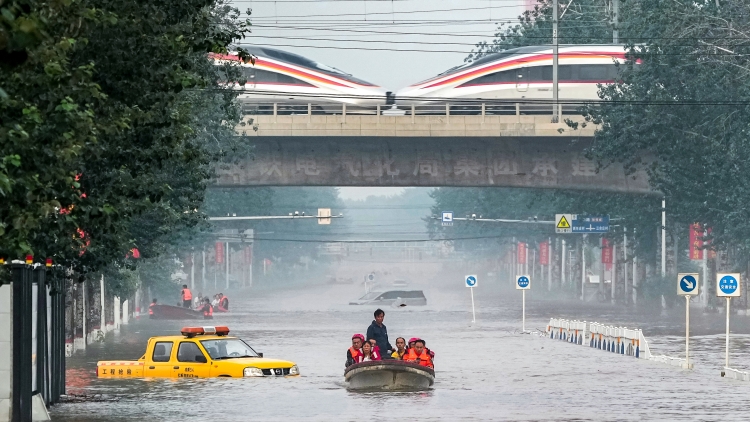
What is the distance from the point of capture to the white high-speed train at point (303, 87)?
62.7 meters

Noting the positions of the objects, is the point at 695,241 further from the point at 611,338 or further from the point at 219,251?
the point at 219,251

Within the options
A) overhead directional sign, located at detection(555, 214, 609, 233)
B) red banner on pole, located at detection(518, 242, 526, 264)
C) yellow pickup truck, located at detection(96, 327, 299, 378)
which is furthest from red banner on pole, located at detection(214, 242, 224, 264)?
yellow pickup truck, located at detection(96, 327, 299, 378)

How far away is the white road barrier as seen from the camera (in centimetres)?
3753

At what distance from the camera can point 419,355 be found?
95.1ft

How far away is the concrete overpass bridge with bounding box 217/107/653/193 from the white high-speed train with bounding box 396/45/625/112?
1.49 m

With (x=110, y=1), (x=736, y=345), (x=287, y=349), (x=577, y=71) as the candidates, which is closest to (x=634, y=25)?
(x=577, y=71)

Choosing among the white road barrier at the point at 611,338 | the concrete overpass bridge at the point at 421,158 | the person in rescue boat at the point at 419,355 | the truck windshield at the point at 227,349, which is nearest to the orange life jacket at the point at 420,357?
the person in rescue boat at the point at 419,355

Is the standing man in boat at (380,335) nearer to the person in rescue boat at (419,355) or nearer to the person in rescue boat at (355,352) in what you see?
the person in rescue boat at (355,352)

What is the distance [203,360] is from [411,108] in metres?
32.7

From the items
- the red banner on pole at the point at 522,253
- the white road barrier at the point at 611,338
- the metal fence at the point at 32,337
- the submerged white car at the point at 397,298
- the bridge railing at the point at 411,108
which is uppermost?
the bridge railing at the point at 411,108

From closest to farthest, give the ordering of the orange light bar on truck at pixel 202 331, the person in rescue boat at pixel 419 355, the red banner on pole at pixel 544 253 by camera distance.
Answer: the person in rescue boat at pixel 419 355, the orange light bar on truck at pixel 202 331, the red banner on pole at pixel 544 253

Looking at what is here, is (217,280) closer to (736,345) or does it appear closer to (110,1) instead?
(736,345)

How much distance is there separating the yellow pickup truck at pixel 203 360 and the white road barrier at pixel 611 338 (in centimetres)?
945

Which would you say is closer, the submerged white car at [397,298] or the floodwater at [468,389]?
the floodwater at [468,389]
